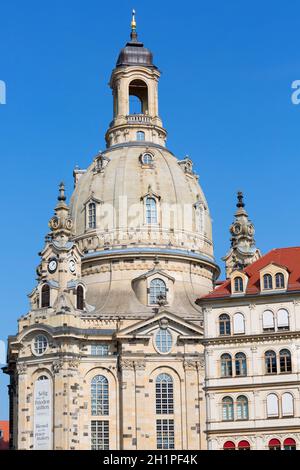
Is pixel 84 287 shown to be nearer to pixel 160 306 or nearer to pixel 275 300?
pixel 160 306

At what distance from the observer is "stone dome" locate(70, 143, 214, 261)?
112 m

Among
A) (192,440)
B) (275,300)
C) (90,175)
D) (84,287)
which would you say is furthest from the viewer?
(90,175)

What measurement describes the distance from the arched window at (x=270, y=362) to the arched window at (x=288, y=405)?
2.06m

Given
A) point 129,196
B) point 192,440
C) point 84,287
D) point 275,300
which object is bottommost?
point 192,440

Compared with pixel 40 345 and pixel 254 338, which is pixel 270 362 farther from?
pixel 40 345

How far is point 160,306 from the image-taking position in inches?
4144

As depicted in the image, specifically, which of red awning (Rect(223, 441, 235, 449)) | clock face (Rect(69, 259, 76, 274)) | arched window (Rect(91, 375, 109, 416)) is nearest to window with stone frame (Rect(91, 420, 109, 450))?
arched window (Rect(91, 375, 109, 416))

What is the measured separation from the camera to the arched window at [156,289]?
109 metres

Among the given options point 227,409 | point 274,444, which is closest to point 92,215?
point 227,409

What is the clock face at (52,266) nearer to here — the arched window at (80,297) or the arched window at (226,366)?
the arched window at (80,297)

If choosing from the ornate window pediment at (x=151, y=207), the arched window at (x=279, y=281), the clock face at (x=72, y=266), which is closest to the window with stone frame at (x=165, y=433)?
the clock face at (x=72, y=266)
